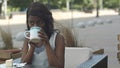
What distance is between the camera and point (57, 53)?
14.8 feet

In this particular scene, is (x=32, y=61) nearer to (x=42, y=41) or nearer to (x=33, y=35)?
(x=42, y=41)

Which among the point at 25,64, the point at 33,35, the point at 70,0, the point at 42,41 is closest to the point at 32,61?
the point at 25,64

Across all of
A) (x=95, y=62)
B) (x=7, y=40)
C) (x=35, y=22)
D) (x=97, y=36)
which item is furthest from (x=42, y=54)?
(x=97, y=36)

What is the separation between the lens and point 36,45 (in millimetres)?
4402

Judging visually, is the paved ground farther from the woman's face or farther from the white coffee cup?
the white coffee cup

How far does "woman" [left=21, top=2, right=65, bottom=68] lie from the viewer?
14.3 feet

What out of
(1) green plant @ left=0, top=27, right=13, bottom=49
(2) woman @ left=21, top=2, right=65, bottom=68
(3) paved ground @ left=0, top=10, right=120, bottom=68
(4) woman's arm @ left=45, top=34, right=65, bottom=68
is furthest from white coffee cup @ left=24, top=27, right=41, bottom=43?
(1) green plant @ left=0, top=27, right=13, bottom=49

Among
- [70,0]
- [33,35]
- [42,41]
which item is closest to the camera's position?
[33,35]

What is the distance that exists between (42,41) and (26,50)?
0.47m

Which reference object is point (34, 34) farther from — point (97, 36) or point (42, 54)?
point (97, 36)

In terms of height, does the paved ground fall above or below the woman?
below

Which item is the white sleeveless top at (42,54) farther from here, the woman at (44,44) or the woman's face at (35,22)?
the woman's face at (35,22)

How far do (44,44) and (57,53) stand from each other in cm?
20

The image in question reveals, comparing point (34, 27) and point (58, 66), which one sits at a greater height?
point (34, 27)
